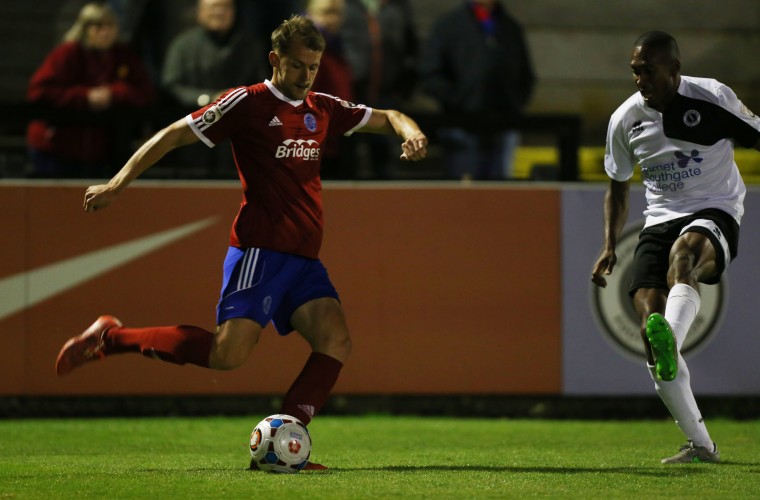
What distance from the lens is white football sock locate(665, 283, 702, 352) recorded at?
6934mm

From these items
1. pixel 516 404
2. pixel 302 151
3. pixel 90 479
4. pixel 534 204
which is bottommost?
pixel 516 404

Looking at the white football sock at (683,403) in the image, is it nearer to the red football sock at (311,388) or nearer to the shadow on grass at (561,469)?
the shadow on grass at (561,469)

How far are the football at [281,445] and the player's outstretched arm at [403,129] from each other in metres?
1.40

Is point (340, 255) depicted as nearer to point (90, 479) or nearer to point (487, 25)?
point (487, 25)

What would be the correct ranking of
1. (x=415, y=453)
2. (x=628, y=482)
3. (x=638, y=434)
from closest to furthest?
1. (x=628, y=482)
2. (x=415, y=453)
3. (x=638, y=434)

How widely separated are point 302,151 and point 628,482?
2.26 metres

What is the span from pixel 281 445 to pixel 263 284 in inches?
32.3

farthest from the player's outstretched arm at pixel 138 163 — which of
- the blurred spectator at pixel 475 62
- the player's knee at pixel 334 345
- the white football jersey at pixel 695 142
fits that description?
the blurred spectator at pixel 475 62

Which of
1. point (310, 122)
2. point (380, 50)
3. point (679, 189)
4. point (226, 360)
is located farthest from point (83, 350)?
point (380, 50)

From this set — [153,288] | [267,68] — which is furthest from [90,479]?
[267,68]

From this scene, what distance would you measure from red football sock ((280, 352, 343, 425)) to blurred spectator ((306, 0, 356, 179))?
344 centimetres

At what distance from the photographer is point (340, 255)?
10.3 meters

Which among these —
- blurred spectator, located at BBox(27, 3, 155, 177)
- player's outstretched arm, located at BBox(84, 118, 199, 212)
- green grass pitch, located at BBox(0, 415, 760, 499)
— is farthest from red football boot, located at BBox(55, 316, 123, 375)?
blurred spectator, located at BBox(27, 3, 155, 177)

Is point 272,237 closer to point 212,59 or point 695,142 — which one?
point 695,142
